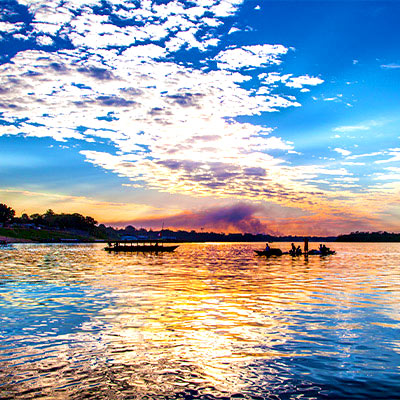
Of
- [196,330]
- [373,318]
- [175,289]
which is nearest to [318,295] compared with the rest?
[373,318]

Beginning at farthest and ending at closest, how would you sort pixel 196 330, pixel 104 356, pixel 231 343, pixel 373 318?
pixel 373 318, pixel 196 330, pixel 231 343, pixel 104 356

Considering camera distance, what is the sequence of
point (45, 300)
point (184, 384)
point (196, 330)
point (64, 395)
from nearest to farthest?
point (64, 395)
point (184, 384)
point (196, 330)
point (45, 300)

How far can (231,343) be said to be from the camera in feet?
47.4

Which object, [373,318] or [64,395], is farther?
[373,318]

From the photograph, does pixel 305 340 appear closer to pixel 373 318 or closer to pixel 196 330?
pixel 196 330

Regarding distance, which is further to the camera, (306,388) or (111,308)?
(111,308)

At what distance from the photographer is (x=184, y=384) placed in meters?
10.4

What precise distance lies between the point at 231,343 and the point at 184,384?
14.4 feet

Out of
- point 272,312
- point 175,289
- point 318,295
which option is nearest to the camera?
point 272,312

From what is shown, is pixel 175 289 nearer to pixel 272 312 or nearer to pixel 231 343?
pixel 272 312

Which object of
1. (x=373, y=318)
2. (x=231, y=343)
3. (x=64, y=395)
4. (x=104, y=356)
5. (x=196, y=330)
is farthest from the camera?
(x=373, y=318)

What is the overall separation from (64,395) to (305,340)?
378 inches

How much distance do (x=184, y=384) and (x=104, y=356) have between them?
12.8ft

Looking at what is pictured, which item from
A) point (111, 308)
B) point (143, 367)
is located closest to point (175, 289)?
point (111, 308)
